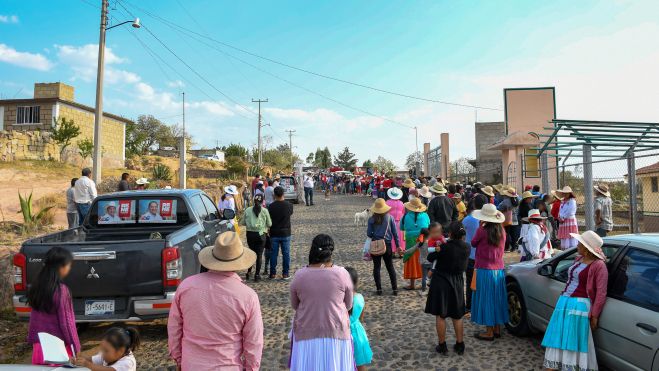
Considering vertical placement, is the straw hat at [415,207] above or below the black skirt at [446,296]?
above

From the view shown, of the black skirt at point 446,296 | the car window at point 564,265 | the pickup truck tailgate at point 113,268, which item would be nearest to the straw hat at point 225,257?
the pickup truck tailgate at point 113,268

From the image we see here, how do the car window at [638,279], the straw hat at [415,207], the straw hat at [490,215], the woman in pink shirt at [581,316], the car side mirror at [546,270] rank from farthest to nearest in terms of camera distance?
1. the straw hat at [415,207]
2. the straw hat at [490,215]
3. the car side mirror at [546,270]
4. the woman in pink shirt at [581,316]
5. the car window at [638,279]

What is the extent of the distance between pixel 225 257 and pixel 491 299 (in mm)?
3727

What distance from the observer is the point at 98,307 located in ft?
16.2

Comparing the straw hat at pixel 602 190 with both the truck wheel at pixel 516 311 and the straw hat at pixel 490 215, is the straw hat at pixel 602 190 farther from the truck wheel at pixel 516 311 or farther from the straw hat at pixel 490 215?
the straw hat at pixel 490 215

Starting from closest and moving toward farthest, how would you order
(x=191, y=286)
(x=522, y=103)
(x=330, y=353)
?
1. (x=191, y=286)
2. (x=330, y=353)
3. (x=522, y=103)

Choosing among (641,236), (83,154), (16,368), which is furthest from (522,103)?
(83,154)

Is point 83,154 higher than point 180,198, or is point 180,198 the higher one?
point 83,154

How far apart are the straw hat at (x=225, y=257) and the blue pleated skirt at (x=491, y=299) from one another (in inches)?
136

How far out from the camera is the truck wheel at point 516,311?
217 inches

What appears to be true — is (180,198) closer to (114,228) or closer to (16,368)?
(114,228)

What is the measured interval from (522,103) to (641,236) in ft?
62.7

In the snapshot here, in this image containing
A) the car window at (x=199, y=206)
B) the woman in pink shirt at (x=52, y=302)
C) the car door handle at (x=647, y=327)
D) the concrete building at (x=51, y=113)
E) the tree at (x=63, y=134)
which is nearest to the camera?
the woman in pink shirt at (x=52, y=302)

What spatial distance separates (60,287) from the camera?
354 centimetres
